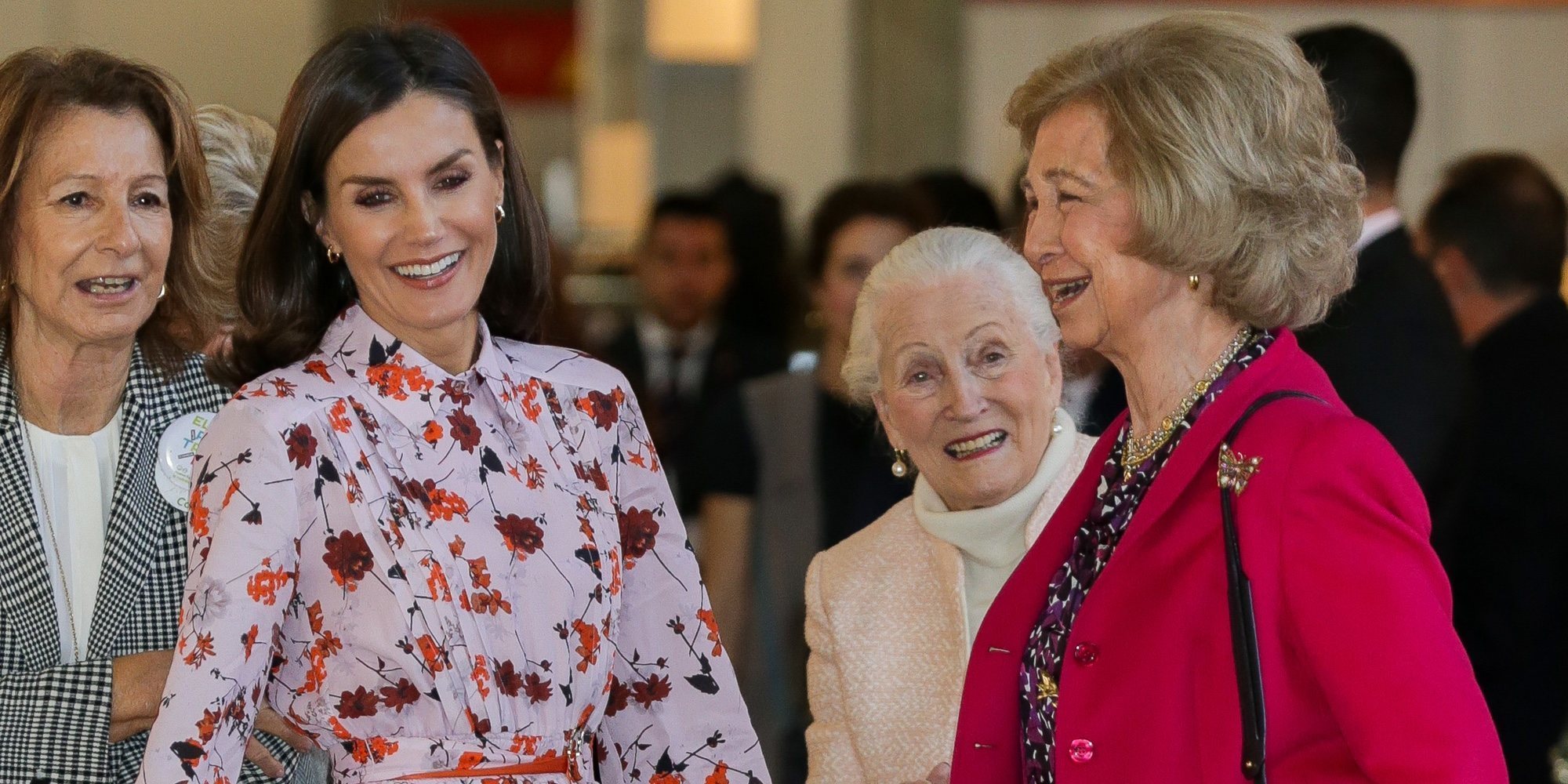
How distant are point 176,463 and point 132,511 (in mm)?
94

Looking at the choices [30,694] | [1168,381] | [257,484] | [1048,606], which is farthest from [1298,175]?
[30,694]

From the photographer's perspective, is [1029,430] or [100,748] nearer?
[100,748]

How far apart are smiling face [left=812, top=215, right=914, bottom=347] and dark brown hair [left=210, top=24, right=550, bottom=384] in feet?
6.06

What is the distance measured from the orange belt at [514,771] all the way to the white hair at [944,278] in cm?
85

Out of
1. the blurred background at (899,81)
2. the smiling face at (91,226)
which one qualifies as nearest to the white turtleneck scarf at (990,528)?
the smiling face at (91,226)

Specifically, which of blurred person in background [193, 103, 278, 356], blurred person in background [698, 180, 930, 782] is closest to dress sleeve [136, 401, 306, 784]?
blurred person in background [193, 103, 278, 356]

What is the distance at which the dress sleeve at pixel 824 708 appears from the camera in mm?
2699

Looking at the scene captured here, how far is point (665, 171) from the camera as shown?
1000 centimetres

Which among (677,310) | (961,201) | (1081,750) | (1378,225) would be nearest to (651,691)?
(1081,750)

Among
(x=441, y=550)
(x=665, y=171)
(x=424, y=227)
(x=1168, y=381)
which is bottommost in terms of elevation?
(x=665, y=171)

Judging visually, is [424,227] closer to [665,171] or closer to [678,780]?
[678,780]

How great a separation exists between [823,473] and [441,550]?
194cm

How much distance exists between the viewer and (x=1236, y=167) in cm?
196

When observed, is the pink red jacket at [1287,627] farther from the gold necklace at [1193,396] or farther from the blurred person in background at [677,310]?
the blurred person in background at [677,310]
